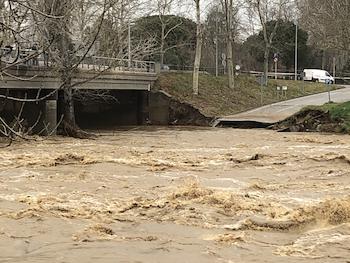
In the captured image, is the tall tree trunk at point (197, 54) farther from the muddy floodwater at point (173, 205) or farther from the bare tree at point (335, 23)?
the muddy floodwater at point (173, 205)

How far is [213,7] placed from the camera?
238 ft

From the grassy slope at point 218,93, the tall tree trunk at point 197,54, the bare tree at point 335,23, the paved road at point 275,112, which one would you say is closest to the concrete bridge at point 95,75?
the grassy slope at point 218,93

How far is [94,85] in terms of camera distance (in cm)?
4309

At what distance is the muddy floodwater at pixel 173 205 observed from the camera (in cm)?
1154

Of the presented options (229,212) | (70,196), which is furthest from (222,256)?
(70,196)

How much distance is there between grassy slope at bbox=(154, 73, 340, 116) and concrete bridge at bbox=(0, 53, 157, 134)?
225 cm

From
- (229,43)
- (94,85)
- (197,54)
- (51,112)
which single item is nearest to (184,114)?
(197,54)

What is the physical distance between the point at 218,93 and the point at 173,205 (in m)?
40.5

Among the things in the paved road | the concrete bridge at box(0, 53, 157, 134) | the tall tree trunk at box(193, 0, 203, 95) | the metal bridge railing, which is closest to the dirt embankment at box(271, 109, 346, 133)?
the paved road

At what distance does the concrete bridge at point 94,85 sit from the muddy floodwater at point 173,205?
6376 mm

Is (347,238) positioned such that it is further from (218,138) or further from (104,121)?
(104,121)

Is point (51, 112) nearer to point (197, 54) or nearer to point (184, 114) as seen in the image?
point (184, 114)

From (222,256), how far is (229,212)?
4190mm

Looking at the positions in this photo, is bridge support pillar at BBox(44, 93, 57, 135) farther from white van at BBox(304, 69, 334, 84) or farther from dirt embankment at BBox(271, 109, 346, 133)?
white van at BBox(304, 69, 334, 84)
